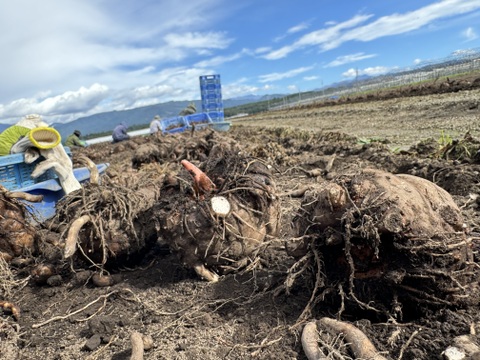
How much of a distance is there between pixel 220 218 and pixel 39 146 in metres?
3.53

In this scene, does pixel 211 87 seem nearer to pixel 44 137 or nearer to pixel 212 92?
pixel 212 92

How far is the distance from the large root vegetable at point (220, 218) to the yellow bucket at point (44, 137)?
285 cm

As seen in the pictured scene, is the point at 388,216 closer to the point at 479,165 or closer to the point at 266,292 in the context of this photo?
the point at 266,292

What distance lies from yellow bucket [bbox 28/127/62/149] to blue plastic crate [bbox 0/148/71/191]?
43 centimetres

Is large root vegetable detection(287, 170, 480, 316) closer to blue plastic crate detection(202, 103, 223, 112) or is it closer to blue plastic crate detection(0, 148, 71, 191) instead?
blue plastic crate detection(0, 148, 71, 191)

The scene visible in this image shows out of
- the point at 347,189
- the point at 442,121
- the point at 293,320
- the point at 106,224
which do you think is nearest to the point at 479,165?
the point at 347,189

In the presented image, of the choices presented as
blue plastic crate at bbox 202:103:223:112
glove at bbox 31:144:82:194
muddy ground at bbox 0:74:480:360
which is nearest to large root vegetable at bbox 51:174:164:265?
muddy ground at bbox 0:74:480:360

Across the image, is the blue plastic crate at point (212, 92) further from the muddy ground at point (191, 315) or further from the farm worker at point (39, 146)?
the muddy ground at point (191, 315)

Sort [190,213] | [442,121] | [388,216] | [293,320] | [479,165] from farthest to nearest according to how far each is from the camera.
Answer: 1. [442,121]
2. [479,165]
3. [190,213]
4. [293,320]
5. [388,216]

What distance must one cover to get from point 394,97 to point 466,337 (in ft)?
83.4

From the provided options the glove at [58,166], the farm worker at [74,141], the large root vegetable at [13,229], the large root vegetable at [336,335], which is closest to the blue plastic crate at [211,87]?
the farm worker at [74,141]

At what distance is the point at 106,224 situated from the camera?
353 centimetres

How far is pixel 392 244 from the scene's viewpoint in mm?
2152

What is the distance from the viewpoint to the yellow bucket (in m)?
5.17
